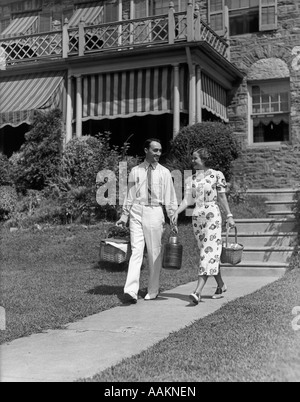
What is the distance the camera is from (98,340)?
465 centimetres

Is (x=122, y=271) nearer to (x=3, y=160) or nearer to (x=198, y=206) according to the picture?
(x=198, y=206)

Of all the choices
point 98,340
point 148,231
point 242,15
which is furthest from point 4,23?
point 98,340

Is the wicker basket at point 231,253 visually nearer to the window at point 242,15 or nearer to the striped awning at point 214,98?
the striped awning at point 214,98

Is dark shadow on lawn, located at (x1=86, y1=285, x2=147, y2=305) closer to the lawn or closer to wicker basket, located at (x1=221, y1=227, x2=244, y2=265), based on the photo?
the lawn

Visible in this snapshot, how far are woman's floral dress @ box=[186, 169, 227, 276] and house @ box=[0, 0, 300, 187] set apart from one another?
24.8 feet

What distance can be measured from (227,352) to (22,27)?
16.6 meters

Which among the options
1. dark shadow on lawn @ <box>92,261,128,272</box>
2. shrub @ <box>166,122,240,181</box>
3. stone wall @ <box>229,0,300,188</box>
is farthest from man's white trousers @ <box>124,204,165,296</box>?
stone wall @ <box>229,0,300,188</box>

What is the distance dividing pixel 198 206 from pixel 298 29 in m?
10.8

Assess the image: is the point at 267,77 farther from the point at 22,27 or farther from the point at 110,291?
the point at 110,291

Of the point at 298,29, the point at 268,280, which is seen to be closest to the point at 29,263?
the point at 268,280

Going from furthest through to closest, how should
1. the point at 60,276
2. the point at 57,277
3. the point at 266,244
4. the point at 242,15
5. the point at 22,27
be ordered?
the point at 22,27, the point at 242,15, the point at 266,244, the point at 60,276, the point at 57,277

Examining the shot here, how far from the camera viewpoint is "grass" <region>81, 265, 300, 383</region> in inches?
139

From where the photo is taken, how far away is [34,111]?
585 inches
